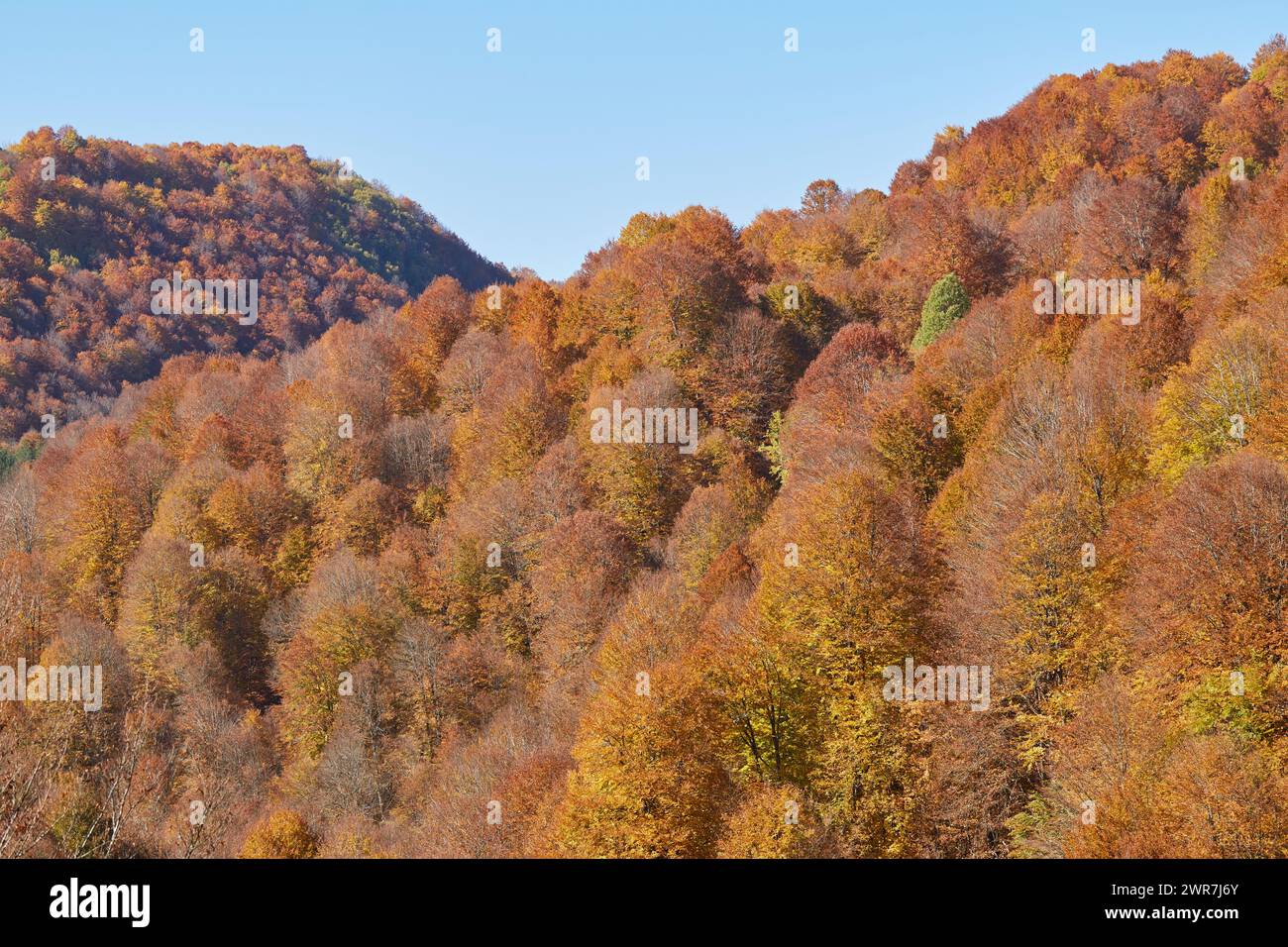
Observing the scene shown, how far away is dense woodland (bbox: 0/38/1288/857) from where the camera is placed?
30.8 m

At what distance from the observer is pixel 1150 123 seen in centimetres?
9694

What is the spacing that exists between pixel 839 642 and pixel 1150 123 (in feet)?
266

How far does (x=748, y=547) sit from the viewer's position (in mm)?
57062

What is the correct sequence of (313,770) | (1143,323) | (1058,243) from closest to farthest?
(1143,323) → (313,770) → (1058,243)

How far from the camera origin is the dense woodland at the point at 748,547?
30797mm
